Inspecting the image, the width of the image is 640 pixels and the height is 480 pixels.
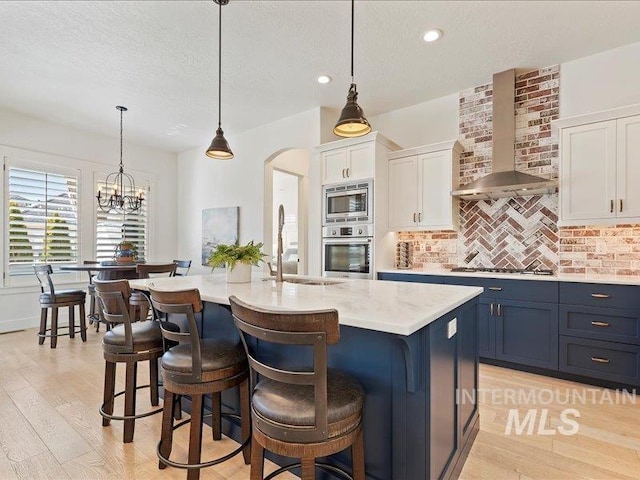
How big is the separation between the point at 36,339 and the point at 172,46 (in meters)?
4.02

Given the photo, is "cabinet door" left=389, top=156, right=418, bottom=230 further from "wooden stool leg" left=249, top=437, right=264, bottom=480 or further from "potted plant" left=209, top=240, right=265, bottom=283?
"wooden stool leg" left=249, top=437, right=264, bottom=480

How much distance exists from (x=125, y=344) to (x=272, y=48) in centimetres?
282

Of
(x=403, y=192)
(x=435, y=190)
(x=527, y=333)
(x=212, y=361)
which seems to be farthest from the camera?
(x=403, y=192)

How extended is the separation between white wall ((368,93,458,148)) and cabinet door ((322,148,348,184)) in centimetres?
90

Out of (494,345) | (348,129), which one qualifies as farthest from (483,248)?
(348,129)

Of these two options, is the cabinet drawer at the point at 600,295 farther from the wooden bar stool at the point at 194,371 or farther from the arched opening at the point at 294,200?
the arched opening at the point at 294,200

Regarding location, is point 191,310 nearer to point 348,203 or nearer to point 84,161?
point 348,203

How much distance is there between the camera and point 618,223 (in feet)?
9.82

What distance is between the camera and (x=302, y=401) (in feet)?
4.16

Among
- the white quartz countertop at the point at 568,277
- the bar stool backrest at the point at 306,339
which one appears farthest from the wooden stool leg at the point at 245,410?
the white quartz countertop at the point at 568,277

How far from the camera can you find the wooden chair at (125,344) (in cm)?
198

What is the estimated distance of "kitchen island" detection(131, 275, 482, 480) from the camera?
138 cm

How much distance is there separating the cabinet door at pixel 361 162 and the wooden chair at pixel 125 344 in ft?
9.23

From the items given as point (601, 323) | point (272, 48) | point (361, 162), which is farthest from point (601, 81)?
point (272, 48)
